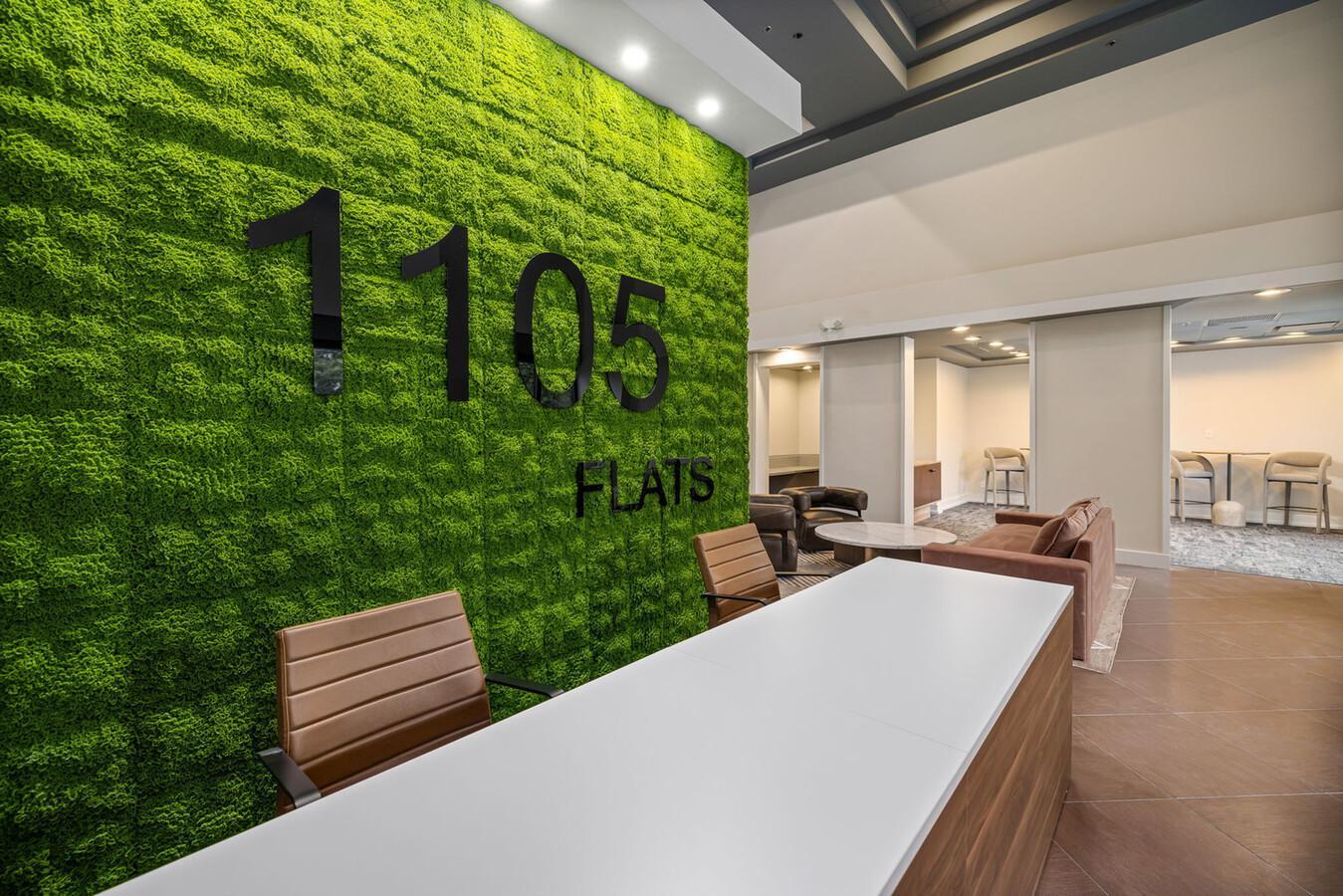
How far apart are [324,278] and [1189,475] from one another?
10.8m

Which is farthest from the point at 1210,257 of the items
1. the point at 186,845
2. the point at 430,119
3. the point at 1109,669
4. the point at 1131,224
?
the point at 186,845

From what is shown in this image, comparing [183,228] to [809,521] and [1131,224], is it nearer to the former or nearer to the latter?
[809,521]

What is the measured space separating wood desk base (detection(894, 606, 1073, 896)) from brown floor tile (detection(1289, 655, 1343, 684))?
2435 mm

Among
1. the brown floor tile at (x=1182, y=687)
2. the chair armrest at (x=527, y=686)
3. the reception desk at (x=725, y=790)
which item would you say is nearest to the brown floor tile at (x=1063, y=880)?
the reception desk at (x=725, y=790)

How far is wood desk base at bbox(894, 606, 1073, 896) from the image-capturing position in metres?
0.89

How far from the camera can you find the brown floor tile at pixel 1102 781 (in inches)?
86.0

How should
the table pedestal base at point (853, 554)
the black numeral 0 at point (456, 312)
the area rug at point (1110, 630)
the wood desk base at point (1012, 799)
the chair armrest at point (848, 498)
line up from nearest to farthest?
1. the wood desk base at point (1012, 799)
2. the black numeral 0 at point (456, 312)
3. the area rug at point (1110, 630)
4. the table pedestal base at point (853, 554)
5. the chair armrest at point (848, 498)

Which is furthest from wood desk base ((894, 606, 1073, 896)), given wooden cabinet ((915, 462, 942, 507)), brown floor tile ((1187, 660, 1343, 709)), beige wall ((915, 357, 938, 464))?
beige wall ((915, 357, 938, 464))

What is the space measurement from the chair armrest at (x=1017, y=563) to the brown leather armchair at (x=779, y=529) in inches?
56.3

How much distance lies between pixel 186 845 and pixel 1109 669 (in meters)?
4.37

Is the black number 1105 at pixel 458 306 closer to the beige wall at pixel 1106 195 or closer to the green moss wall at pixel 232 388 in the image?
the green moss wall at pixel 232 388

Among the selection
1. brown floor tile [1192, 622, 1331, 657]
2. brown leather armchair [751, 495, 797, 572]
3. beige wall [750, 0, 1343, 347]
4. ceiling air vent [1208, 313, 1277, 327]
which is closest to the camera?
brown floor tile [1192, 622, 1331, 657]

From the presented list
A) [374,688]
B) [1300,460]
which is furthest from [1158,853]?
[1300,460]

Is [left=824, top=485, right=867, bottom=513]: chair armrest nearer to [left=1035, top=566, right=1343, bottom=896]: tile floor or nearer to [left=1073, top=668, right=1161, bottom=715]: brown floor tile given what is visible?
[left=1035, top=566, right=1343, bottom=896]: tile floor
